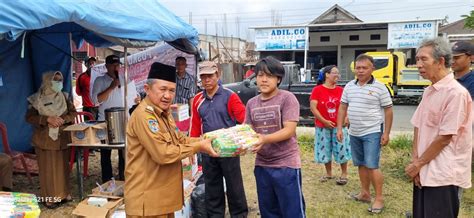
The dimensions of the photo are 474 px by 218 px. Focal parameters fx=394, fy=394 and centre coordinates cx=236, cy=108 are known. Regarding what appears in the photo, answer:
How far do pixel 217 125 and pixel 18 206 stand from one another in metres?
1.78

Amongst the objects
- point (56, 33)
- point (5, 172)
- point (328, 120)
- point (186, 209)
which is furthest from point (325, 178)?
point (56, 33)

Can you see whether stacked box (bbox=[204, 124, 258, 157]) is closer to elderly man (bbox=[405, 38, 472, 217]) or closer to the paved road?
elderly man (bbox=[405, 38, 472, 217])

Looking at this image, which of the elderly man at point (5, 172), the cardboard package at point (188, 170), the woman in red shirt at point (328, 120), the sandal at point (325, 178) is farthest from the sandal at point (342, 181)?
the elderly man at point (5, 172)

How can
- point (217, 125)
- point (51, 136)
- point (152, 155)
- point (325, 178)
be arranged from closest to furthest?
point (152, 155) → point (217, 125) → point (51, 136) → point (325, 178)

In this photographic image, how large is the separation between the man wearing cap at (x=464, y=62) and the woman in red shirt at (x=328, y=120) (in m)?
1.72

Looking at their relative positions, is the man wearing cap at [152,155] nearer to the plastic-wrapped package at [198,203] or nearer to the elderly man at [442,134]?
the plastic-wrapped package at [198,203]

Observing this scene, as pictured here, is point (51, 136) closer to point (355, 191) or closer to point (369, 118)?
point (369, 118)

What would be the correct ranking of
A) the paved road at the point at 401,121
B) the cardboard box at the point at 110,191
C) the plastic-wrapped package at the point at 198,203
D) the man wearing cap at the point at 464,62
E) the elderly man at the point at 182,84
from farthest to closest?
the paved road at the point at 401,121 < the elderly man at the point at 182,84 < the cardboard box at the point at 110,191 < the plastic-wrapped package at the point at 198,203 < the man wearing cap at the point at 464,62

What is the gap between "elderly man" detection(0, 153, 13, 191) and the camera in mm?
4649

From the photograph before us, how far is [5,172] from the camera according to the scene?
15.4 feet

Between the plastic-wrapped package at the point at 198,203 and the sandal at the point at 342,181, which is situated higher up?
the plastic-wrapped package at the point at 198,203

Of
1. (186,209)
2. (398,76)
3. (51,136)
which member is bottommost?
(186,209)

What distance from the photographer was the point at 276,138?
2918 mm

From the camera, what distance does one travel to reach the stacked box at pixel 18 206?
2678mm
